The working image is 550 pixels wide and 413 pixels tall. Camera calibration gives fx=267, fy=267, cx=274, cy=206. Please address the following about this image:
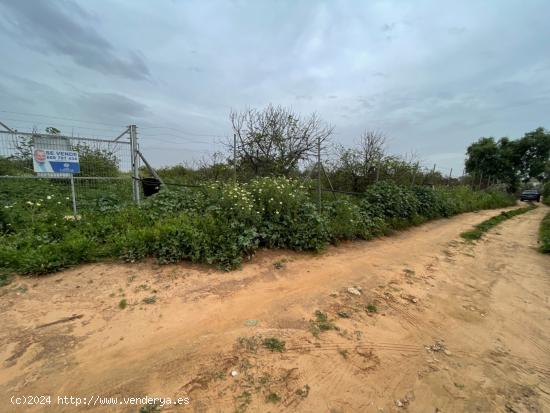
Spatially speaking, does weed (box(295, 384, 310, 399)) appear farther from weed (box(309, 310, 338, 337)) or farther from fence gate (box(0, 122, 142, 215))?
fence gate (box(0, 122, 142, 215))

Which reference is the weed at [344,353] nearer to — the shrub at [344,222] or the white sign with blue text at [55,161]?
the shrub at [344,222]

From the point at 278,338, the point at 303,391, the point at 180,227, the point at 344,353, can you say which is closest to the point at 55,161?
the point at 180,227

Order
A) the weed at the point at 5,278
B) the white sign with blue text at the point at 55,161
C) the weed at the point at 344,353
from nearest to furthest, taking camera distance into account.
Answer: the weed at the point at 344,353 → the weed at the point at 5,278 → the white sign with blue text at the point at 55,161

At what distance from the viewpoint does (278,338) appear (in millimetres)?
2721

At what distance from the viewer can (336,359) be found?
8.15ft

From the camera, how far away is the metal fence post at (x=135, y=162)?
20.3ft

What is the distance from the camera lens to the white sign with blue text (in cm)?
507

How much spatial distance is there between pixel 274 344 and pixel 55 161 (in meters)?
5.53

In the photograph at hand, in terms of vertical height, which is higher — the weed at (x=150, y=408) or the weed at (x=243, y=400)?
the weed at (x=150, y=408)

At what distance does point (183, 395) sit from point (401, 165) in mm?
11519

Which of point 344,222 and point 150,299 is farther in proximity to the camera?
point 344,222

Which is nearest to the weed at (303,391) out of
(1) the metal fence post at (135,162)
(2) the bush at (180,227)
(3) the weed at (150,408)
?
(3) the weed at (150,408)

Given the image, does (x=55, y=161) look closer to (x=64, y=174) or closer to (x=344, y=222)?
(x=64, y=174)

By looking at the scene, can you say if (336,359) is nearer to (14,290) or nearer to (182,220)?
(182,220)
